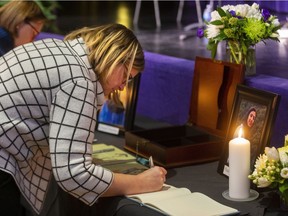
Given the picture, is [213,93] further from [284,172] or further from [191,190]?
[284,172]

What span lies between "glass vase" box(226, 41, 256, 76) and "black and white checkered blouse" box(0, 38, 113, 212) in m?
0.73

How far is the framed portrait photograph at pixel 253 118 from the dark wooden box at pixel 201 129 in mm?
131

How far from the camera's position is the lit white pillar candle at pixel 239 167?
1993 mm

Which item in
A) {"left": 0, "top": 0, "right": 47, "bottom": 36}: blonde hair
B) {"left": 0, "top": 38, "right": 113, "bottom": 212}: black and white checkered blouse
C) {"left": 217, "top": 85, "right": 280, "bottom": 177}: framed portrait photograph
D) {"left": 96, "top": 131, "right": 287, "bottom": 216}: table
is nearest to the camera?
{"left": 0, "top": 38, "right": 113, "bottom": 212}: black and white checkered blouse

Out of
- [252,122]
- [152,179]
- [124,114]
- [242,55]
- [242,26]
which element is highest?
[242,26]

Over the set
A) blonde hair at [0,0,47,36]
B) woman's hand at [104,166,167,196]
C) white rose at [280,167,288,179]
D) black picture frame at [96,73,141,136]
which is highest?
blonde hair at [0,0,47,36]

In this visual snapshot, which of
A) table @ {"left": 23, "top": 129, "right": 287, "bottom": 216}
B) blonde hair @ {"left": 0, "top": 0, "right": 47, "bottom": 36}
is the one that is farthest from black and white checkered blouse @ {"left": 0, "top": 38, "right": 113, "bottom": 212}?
blonde hair @ {"left": 0, "top": 0, "right": 47, "bottom": 36}

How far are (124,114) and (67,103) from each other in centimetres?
105

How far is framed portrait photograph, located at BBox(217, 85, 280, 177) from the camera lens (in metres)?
2.13

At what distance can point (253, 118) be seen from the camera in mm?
2205

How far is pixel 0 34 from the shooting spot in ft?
9.91

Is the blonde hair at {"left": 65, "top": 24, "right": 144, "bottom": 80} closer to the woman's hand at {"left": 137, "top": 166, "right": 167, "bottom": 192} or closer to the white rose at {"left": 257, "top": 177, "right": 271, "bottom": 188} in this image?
the woman's hand at {"left": 137, "top": 166, "right": 167, "bottom": 192}

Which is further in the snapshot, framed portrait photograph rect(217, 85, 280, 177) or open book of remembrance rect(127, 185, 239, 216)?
framed portrait photograph rect(217, 85, 280, 177)

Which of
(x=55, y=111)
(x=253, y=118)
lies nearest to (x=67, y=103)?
(x=55, y=111)
